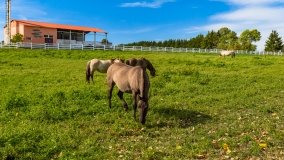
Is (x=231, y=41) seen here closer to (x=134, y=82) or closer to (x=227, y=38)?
(x=227, y=38)

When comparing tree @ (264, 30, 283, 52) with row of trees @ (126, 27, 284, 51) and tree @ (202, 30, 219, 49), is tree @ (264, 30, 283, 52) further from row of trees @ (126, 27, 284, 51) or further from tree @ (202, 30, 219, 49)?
tree @ (202, 30, 219, 49)

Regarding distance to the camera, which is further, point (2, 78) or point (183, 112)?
point (2, 78)

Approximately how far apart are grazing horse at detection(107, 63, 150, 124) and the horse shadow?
3.19 ft

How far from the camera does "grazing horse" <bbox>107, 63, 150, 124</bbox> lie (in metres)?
12.8

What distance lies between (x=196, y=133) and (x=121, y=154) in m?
2.99

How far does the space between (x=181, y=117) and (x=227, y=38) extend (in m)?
116

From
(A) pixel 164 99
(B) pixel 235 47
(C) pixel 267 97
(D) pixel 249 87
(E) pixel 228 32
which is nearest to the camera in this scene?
(A) pixel 164 99

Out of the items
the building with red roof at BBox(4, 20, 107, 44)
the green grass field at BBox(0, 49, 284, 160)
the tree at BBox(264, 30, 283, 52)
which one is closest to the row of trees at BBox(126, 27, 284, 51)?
the tree at BBox(264, 30, 283, 52)

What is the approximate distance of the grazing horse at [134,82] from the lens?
42.1 ft

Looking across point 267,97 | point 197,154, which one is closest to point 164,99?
point 267,97

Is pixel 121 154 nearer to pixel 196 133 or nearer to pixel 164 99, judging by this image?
pixel 196 133

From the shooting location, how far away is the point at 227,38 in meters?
127

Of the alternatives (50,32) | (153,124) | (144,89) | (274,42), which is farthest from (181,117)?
(274,42)

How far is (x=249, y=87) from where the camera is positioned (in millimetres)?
21797
